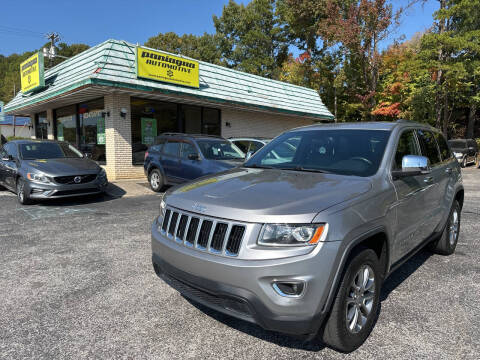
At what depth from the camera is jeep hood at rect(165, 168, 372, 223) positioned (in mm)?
2205

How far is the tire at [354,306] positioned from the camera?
88.0 inches

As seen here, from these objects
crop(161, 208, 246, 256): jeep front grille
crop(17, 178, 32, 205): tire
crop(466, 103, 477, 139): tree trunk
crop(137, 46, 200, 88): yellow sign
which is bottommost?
crop(17, 178, 32, 205): tire

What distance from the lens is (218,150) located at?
29.0 ft

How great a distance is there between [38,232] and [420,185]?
5.55 m

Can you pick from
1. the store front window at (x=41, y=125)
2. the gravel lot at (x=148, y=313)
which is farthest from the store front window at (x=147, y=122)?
the gravel lot at (x=148, y=313)

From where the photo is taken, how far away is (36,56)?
47.8 feet

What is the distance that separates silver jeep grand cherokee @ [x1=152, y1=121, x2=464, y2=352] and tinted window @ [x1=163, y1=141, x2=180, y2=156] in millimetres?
6120

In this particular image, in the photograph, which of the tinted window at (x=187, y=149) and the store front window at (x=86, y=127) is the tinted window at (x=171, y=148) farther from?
the store front window at (x=86, y=127)

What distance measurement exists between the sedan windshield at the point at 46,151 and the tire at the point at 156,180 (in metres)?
2.02

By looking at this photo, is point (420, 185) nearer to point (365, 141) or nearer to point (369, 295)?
point (365, 141)

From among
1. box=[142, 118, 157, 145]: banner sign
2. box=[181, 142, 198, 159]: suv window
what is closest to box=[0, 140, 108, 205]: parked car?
box=[181, 142, 198, 159]: suv window

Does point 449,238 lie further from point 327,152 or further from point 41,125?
point 41,125

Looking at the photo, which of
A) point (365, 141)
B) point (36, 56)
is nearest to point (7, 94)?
point (36, 56)

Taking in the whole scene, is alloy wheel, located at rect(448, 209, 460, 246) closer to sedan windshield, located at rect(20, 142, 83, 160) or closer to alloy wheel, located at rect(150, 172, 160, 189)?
alloy wheel, located at rect(150, 172, 160, 189)
